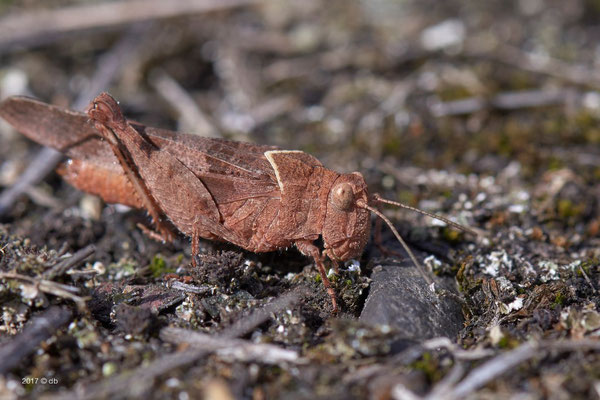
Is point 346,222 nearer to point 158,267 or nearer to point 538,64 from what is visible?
point 158,267

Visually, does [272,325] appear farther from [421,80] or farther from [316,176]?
[421,80]

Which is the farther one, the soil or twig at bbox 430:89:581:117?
twig at bbox 430:89:581:117

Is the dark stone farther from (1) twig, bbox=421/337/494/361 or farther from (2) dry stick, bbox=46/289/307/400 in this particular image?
(2) dry stick, bbox=46/289/307/400

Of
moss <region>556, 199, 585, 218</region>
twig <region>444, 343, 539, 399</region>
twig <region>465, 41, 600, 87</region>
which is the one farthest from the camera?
twig <region>465, 41, 600, 87</region>

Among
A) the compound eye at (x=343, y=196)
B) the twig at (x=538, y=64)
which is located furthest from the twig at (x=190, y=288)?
the twig at (x=538, y=64)

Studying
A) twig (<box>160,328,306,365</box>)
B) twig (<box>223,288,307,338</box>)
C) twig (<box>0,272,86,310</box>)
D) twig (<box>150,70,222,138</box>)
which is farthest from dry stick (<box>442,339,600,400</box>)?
twig (<box>150,70,222,138</box>)

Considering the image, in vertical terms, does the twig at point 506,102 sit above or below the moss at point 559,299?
above

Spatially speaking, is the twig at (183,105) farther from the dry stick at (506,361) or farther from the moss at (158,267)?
the dry stick at (506,361)
